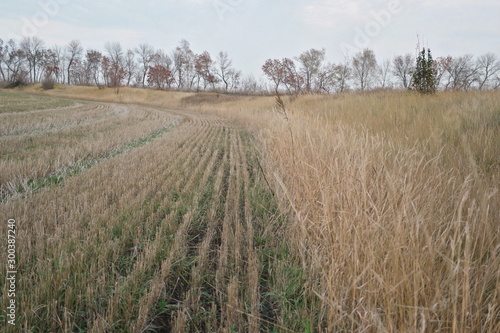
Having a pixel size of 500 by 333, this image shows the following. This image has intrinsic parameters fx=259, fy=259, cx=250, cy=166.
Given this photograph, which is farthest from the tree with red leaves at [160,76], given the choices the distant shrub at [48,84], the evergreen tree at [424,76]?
the evergreen tree at [424,76]

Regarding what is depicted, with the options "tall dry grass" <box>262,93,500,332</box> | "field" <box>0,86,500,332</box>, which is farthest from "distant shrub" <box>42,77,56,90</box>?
"tall dry grass" <box>262,93,500,332</box>

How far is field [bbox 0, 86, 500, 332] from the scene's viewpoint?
137cm

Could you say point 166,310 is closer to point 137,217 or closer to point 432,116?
point 137,217

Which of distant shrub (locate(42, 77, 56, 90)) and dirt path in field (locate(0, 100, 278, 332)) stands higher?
distant shrub (locate(42, 77, 56, 90))

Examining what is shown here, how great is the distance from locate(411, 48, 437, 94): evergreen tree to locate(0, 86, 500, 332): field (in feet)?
14.7

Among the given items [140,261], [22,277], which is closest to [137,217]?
[140,261]

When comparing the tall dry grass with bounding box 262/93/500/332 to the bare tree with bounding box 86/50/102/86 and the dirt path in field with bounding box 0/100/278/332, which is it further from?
the bare tree with bounding box 86/50/102/86

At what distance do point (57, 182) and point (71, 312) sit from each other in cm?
283

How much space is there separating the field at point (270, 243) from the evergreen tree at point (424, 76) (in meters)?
4.49

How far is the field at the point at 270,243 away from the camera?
1.37m

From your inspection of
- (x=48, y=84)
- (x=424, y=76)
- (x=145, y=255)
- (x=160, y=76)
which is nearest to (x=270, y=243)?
(x=145, y=255)

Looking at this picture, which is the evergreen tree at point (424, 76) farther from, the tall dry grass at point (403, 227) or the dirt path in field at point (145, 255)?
the dirt path in field at point (145, 255)

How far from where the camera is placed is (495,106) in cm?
443

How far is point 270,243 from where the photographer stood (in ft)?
8.07
